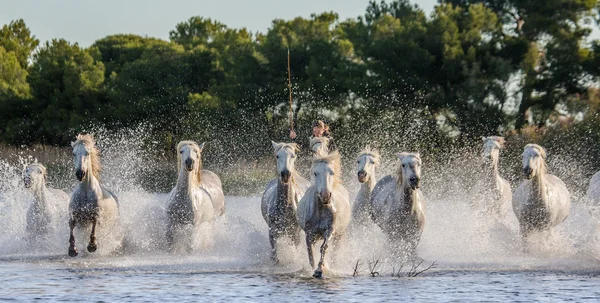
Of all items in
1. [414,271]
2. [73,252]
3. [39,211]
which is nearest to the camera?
[414,271]

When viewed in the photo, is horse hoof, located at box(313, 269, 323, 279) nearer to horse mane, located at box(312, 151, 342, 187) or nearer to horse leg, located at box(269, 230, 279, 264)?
horse mane, located at box(312, 151, 342, 187)

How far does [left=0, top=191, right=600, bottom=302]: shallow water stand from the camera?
12.2 metres

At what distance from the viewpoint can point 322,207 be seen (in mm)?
13016

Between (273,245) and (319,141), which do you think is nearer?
Answer: (273,245)

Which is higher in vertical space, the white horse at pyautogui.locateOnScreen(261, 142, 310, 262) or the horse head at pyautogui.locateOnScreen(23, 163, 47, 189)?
the horse head at pyautogui.locateOnScreen(23, 163, 47, 189)

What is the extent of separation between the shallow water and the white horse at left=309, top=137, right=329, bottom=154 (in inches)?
48.9

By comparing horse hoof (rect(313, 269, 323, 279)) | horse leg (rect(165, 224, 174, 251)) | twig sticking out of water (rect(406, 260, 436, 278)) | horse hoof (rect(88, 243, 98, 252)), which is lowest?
horse hoof (rect(313, 269, 323, 279))

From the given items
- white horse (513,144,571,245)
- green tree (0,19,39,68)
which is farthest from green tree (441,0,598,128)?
green tree (0,19,39,68)

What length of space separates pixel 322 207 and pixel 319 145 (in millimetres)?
2114

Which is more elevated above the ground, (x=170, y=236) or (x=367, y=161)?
(x=367, y=161)

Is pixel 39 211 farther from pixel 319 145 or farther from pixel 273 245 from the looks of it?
pixel 319 145

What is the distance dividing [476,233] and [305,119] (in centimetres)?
2510

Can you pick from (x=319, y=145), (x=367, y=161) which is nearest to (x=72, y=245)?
(x=319, y=145)

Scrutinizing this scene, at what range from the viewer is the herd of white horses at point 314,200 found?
13.2 m
